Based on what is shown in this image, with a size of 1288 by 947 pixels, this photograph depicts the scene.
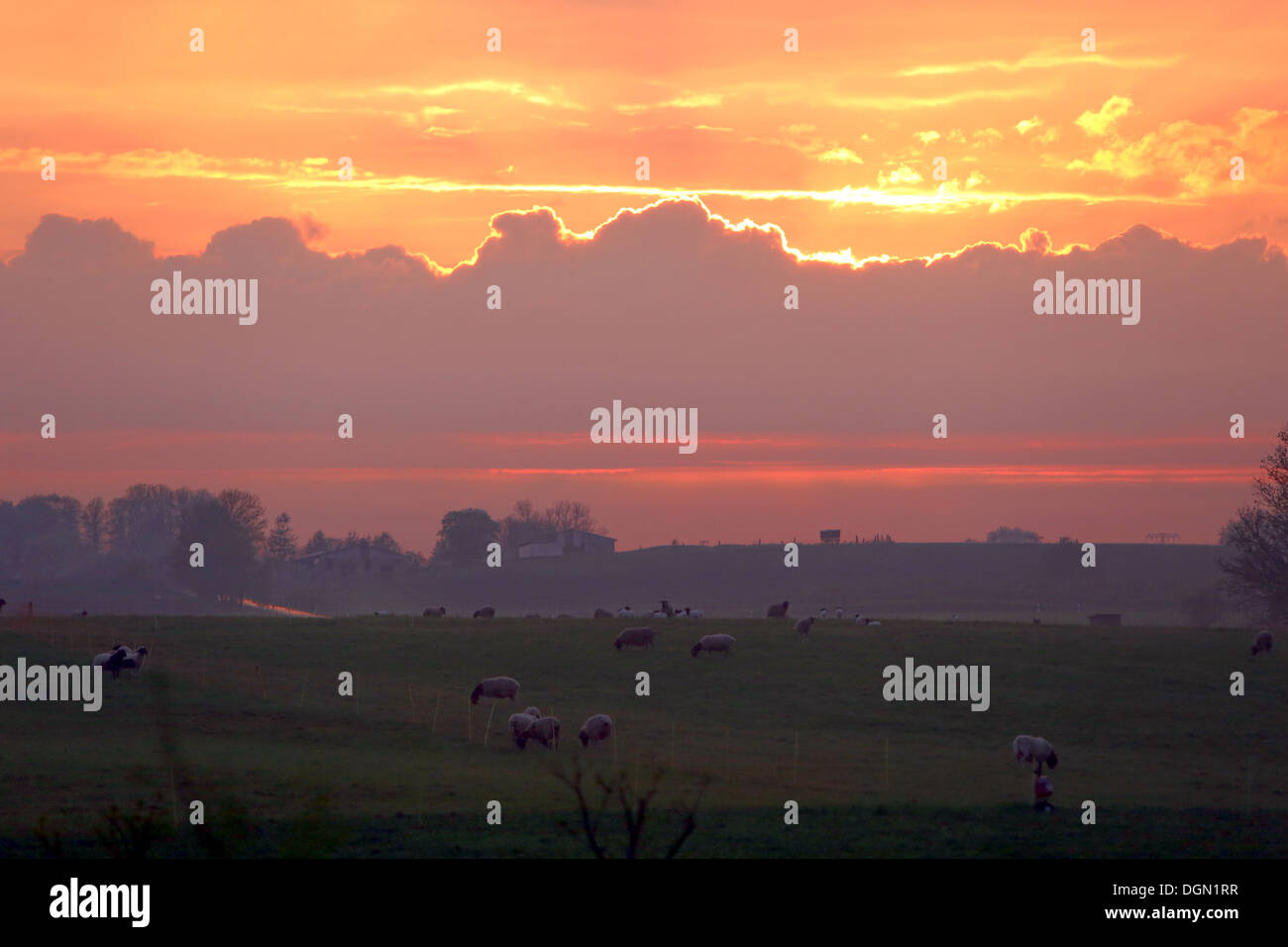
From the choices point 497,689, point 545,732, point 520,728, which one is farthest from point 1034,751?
point 497,689

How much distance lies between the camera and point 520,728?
4403cm

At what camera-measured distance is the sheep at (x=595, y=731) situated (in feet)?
143

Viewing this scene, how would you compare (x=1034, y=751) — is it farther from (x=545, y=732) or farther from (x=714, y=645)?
(x=714, y=645)

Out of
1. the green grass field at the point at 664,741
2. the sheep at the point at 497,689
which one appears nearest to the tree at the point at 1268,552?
the green grass field at the point at 664,741

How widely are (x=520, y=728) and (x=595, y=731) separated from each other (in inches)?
111

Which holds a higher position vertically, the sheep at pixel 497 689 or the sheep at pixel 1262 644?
the sheep at pixel 1262 644

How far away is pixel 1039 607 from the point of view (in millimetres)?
142375

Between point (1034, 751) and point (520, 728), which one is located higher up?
point (520, 728)

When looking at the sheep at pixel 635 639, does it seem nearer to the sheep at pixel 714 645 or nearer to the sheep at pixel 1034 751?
the sheep at pixel 714 645

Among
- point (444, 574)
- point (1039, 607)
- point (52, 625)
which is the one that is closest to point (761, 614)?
point (1039, 607)

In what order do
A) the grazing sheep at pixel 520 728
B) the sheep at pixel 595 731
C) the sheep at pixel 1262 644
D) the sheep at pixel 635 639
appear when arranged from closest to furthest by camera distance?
the sheep at pixel 595 731
the grazing sheep at pixel 520 728
the sheep at pixel 1262 644
the sheep at pixel 635 639

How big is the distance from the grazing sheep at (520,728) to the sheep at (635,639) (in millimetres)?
21411

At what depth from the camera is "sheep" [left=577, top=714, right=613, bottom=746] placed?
43.6m
